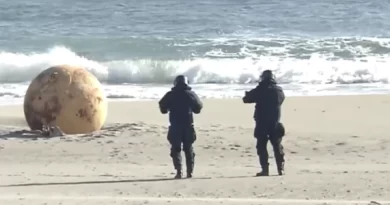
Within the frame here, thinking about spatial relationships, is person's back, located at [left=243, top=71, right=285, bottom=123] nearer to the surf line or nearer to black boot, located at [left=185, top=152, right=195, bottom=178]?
black boot, located at [left=185, top=152, right=195, bottom=178]

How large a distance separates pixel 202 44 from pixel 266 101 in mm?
20297


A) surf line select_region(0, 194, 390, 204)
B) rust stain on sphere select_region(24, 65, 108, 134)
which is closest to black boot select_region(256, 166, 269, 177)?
surf line select_region(0, 194, 390, 204)

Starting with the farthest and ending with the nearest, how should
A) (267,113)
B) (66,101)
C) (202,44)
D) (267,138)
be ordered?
(202,44), (66,101), (267,138), (267,113)

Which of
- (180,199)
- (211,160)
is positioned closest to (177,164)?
(211,160)

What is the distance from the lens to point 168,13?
37719mm

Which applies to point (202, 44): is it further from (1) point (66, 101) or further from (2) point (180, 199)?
(2) point (180, 199)

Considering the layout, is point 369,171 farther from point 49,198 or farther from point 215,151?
point 49,198

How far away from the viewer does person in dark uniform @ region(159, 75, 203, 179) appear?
1016 centimetres

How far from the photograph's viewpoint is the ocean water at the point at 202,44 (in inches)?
901

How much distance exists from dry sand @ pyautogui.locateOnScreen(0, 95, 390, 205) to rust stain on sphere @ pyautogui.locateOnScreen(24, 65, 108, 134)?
0.31 metres

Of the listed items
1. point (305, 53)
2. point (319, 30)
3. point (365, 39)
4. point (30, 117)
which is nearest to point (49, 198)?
point (30, 117)

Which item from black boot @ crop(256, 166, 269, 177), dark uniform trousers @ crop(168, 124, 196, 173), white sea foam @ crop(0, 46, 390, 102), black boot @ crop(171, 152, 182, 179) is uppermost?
white sea foam @ crop(0, 46, 390, 102)

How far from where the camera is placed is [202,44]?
99.9ft

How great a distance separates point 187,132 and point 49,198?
7.22ft
